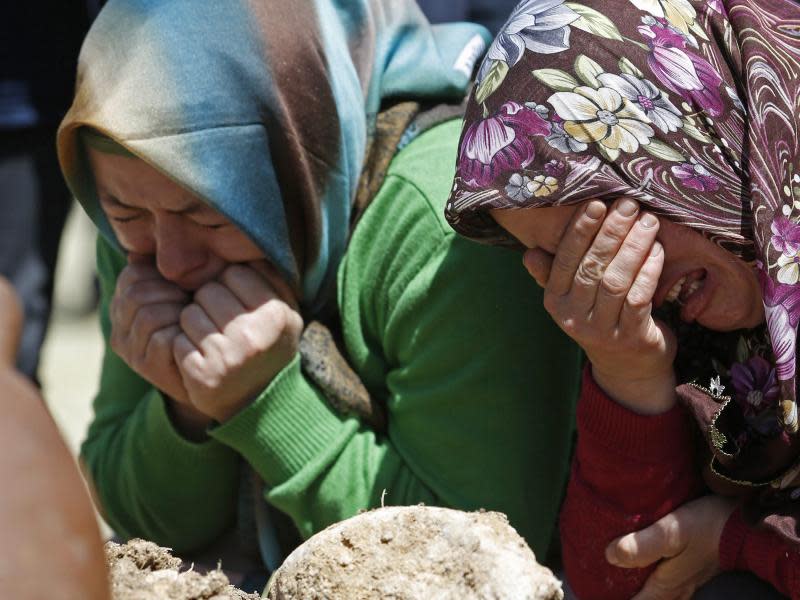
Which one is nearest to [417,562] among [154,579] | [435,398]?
[154,579]

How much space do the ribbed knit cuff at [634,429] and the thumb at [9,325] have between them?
1.16 meters

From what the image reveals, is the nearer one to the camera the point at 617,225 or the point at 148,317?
the point at 617,225

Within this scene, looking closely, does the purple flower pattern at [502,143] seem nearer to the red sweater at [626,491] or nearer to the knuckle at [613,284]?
the knuckle at [613,284]

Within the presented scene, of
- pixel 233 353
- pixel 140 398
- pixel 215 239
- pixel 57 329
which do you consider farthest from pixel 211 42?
pixel 57 329

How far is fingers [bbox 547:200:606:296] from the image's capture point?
181 centimetres

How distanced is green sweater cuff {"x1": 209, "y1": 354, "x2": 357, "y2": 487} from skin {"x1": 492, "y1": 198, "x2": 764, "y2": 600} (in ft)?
1.84

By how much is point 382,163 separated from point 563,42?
1.90ft

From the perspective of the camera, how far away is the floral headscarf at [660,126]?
1767 mm

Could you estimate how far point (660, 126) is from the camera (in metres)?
1.79

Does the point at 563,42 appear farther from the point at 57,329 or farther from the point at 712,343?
the point at 57,329

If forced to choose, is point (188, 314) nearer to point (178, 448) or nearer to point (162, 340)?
point (162, 340)

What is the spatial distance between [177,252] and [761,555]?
1.12 metres

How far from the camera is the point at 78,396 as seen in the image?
4.53 m

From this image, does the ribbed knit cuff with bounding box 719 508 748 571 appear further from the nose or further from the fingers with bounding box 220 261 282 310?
the nose
